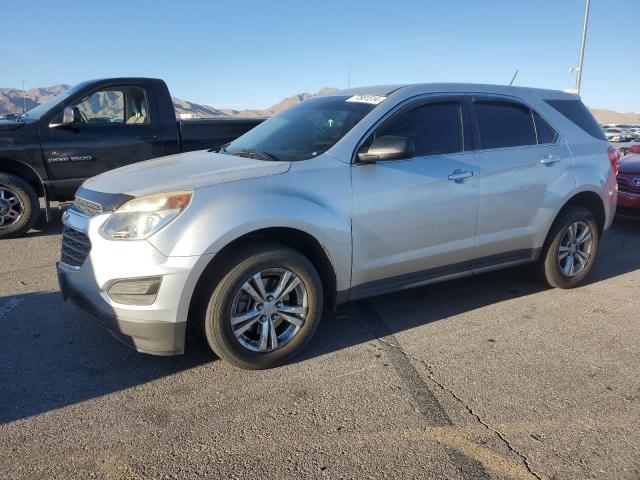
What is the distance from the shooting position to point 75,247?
10.8ft

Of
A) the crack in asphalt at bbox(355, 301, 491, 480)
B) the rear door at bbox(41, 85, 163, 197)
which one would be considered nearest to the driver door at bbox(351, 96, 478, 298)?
the crack in asphalt at bbox(355, 301, 491, 480)

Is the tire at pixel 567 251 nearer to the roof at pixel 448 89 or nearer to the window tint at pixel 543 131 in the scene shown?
the window tint at pixel 543 131

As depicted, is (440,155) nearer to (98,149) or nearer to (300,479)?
(300,479)

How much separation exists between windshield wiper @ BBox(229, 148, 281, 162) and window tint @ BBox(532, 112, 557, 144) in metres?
2.45

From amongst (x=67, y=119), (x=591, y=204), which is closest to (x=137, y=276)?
(x=591, y=204)

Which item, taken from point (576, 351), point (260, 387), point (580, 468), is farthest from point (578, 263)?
point (260, 387)

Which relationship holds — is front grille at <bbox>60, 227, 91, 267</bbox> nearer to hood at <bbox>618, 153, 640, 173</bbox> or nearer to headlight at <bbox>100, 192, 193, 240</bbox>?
headlight at <bbox>100, 192, 193, 240</bbox>

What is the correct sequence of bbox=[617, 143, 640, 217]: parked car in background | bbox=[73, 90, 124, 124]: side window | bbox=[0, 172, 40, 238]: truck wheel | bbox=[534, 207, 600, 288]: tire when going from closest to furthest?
bbox=[534, 207, 600, 288]: tire → bbox=[0, 172, 40, 238]: truck wheel → bbox=[73, 90, 124, 124]: side window → bbox=[617, 143, 640, 217]: parked car in background

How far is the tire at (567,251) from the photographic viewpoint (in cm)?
474

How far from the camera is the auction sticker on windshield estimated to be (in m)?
3.93

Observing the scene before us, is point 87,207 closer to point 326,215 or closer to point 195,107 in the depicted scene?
point 326,215

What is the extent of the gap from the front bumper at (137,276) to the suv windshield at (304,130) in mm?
1142

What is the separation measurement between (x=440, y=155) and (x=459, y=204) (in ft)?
1.31

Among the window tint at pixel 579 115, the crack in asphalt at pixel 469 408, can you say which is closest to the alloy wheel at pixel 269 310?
the crack in asphalt at pixel 469 408
